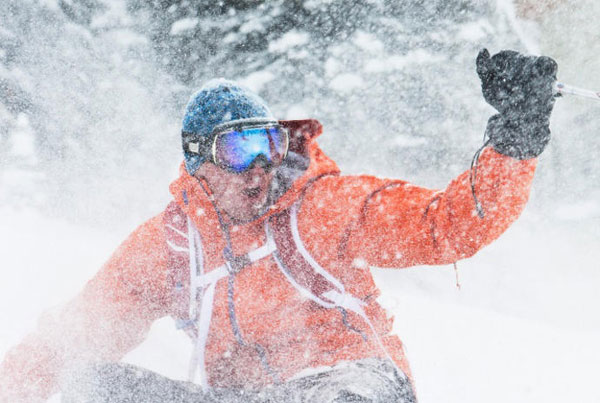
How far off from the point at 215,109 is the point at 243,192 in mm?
459

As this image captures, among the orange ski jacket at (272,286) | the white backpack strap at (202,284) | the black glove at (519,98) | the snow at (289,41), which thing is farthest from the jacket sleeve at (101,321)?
the snow at (289,41)

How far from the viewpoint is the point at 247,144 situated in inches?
78.3

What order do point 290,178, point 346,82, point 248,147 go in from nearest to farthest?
point 290,178
point 248,147
point 346,82

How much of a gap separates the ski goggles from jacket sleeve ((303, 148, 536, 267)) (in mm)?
262

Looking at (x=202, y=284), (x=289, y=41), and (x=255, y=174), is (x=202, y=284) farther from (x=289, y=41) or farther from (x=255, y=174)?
(x=289, y=41)

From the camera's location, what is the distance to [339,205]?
69.3 inches

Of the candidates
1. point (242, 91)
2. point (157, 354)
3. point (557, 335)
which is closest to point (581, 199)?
point (557, 335)

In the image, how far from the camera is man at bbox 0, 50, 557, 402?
148cm

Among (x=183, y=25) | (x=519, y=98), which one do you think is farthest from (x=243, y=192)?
(x=183, y=25)

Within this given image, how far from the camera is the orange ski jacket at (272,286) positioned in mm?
1629

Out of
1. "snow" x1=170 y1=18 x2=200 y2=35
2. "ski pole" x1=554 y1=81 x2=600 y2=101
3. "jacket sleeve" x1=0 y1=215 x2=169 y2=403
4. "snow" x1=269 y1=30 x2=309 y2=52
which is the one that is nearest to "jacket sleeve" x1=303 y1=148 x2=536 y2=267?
"ski pole" x1=554 y1=81 x2=600 y2=101

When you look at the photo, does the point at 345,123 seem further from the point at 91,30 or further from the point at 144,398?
the point at 144,398

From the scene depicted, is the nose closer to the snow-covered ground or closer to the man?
the man

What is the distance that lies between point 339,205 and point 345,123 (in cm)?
886
